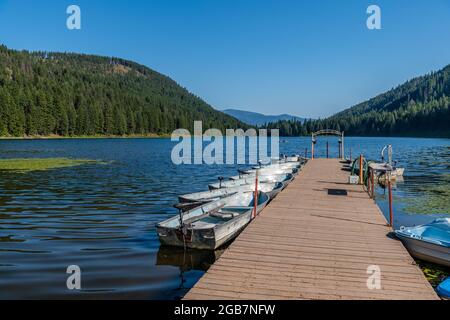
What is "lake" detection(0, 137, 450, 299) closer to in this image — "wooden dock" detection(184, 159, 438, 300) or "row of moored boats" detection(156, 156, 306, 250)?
"row of moored boats" detection(156, 156, 306, 250)

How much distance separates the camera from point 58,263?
12562 mm

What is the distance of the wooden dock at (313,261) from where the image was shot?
26.0 ft

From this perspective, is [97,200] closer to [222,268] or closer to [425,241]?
[222,268]

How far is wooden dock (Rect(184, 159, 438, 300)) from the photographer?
7.92 meters

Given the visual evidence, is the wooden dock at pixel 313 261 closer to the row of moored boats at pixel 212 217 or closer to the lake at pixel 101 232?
the row of moored boats at pixel 212 217

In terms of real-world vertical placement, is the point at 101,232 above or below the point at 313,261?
below

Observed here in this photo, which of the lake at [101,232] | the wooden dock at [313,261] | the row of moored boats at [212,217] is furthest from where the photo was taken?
the row of moored boats at [212,217]

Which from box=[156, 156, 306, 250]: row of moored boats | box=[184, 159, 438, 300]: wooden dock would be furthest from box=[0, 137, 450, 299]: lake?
box=[184, 159, 438, 300]: wooden dock

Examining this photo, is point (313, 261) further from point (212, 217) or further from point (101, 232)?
point (101, 232)

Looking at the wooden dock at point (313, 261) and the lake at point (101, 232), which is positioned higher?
the wooden dock at point (313, 261)

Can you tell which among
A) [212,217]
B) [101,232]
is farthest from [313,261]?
[101,232]

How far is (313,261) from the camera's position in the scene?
9.83 meters

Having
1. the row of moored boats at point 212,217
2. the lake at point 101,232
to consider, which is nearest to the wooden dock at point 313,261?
the row of moored boats at point 212,217
